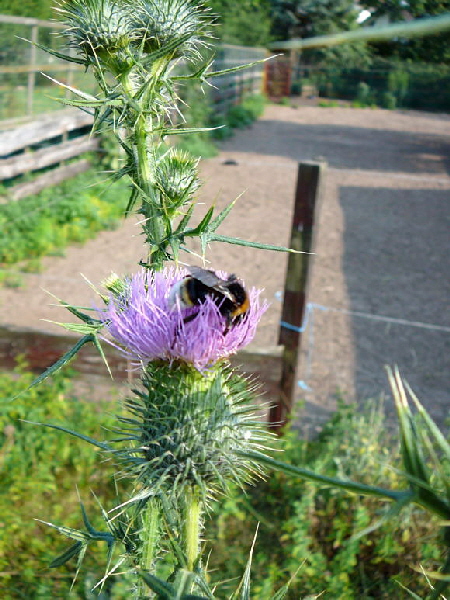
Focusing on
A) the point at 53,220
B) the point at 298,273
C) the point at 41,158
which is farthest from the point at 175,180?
the point at 41,158

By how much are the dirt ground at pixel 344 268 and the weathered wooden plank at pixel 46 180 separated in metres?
1.04

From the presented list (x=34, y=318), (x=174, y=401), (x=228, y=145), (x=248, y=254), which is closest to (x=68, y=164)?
(x=248, y=254)

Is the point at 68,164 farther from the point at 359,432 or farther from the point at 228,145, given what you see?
the point at 359,432

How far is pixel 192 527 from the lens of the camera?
3.97 ft

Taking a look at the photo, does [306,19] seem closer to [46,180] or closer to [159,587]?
[46,180]

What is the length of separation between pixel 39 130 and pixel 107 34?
8.64 m

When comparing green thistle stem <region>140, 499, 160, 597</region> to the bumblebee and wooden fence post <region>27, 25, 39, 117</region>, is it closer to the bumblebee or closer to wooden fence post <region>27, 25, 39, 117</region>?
the bumblebee

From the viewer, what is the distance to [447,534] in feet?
1.71

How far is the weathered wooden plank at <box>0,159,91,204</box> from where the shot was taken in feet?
26.4

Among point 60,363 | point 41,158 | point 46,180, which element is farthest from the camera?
point 41,158

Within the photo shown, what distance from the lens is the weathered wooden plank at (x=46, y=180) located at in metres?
8.05

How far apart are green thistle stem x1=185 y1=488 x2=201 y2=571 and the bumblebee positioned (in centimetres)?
35

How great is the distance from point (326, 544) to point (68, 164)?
8.23 meters

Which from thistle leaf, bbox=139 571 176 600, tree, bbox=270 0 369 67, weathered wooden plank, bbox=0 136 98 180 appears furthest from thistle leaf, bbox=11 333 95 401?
tree, bbox=270 0 369 67
